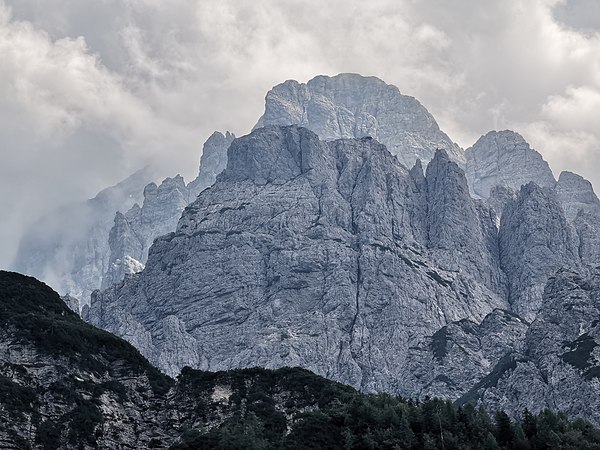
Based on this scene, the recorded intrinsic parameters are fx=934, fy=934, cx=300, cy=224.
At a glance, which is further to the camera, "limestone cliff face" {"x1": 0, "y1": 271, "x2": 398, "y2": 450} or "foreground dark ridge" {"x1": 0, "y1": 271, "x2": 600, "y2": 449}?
"limestone cliff face" {"x1": 0, "y1": 271, "x2": 398, "y2": 450}

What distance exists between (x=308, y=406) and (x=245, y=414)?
1215 centimetres

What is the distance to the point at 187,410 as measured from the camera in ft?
519

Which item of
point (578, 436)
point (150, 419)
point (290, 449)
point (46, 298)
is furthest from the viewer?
point (46, 298)

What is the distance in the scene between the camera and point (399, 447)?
134 meters

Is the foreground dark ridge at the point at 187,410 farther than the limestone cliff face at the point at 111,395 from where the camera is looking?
No

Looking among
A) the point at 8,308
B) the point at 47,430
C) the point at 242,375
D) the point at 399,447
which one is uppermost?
the point at 8,308

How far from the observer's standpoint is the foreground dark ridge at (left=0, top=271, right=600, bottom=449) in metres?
138

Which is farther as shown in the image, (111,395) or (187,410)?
(187,410)

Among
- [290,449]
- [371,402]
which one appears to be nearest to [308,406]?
[371,402]

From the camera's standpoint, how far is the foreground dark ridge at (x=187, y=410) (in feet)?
452

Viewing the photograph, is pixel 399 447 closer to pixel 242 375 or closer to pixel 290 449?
pixel 290 449

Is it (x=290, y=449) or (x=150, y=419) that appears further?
(x=150, y=419)

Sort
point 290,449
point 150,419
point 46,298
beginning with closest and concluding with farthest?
1. point 290,449
2. point 150,419
3. point 46,298

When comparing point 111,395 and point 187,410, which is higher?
point 111,395
